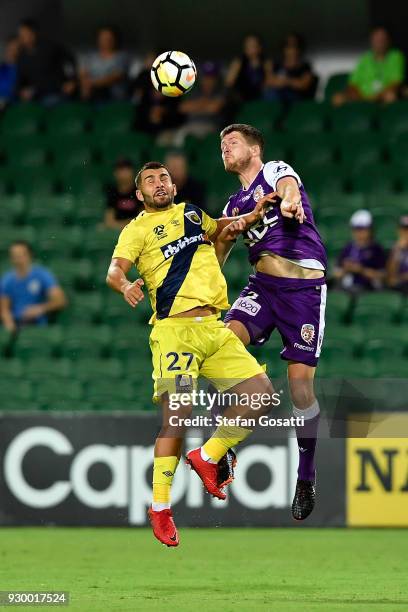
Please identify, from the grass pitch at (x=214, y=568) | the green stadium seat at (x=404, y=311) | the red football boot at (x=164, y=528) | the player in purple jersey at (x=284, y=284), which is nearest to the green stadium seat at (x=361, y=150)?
the green stadium seat at (x=404, y=311)

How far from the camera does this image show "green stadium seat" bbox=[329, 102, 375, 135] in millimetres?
15188

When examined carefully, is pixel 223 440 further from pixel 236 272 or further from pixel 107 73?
pixel 107 73

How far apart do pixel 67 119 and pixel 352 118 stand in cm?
317

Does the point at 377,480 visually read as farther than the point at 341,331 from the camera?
No

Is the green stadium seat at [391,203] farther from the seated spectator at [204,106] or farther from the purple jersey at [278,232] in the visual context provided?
the purple jersey at [278,232]

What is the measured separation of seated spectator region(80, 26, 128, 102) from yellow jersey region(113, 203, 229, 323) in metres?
7.47

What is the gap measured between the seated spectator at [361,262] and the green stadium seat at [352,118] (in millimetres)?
2266

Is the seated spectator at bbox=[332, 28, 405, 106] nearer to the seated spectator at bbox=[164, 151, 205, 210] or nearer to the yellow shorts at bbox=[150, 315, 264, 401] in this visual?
the seated spectator at bbox=[164, 151, 205, 210]

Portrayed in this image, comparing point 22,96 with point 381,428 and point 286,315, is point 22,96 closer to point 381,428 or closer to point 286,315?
point 381,428

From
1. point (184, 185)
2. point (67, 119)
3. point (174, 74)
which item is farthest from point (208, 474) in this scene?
point (67, 119)

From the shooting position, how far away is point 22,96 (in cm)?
1617

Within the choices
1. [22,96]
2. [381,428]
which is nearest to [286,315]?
[381,428]

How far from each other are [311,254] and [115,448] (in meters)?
3.59

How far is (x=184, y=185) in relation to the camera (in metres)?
13.4
